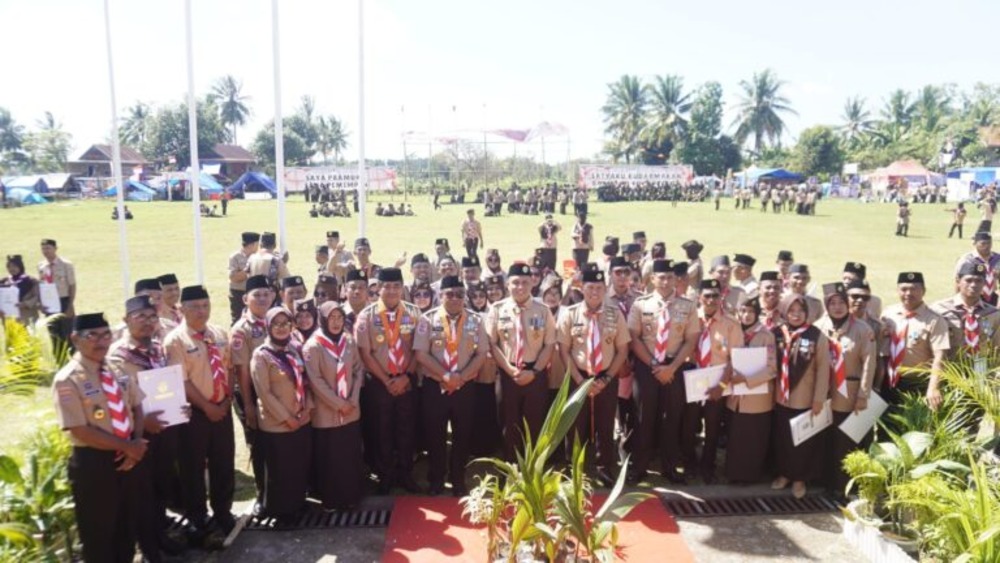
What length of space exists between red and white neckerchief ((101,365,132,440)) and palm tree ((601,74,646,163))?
56963mm

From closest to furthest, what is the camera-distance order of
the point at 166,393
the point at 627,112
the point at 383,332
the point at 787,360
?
1. the point at 166,393
2. the point at 787,360
3. the point at 383,332
4. the point at 627,112

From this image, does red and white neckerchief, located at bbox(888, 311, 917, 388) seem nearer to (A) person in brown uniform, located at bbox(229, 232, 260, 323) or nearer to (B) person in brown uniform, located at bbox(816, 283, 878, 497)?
(B) person in brown uniform, located at bbox(816, 283, 878, 497)

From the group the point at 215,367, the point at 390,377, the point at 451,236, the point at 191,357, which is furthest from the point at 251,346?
the point at 451,236

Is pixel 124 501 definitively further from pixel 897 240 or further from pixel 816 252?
pixel 897 240

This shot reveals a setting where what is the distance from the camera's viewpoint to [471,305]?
7.09m

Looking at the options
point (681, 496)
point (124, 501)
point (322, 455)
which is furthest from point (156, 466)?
point (681, 496)

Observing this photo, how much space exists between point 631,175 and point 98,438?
1576 inches

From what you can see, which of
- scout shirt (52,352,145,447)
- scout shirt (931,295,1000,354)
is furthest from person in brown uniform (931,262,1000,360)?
scout shirt (52,352,145,447)

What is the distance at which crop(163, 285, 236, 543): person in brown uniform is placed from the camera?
4.73 metres

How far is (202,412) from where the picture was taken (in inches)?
187

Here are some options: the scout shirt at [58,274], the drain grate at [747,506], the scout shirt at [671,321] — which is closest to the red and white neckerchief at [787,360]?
the scout shirt at [671,321]

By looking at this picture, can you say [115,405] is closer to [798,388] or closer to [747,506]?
[747,506]

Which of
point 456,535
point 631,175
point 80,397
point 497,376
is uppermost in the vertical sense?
point 631,175

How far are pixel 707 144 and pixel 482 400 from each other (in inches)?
2123
